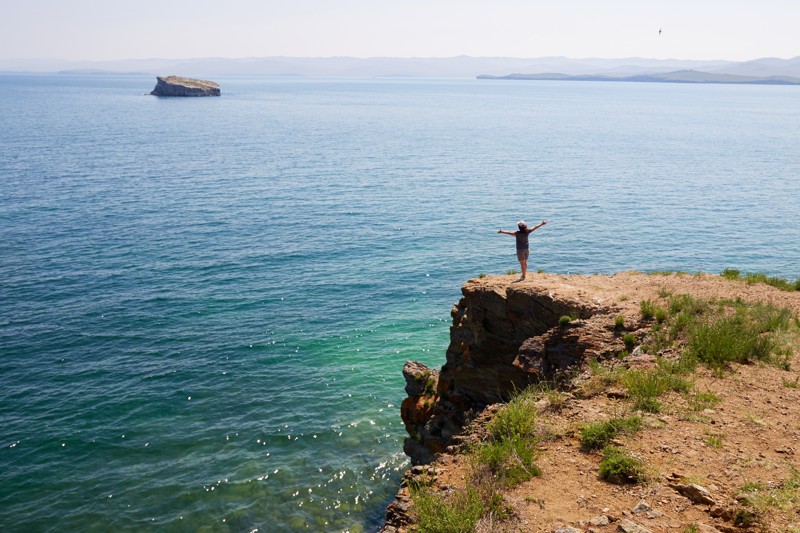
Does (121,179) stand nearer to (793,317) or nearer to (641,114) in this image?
(793,317)

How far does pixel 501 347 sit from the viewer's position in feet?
71.6

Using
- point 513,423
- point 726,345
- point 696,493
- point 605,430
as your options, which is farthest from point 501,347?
point 696,493

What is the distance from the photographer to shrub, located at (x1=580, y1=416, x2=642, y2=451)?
13117 mm

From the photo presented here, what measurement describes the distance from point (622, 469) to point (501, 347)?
1002 centimetres

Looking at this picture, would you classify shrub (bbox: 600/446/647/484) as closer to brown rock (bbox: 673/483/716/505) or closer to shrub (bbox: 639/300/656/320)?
brown rock (bbox: 673/483/716/505)

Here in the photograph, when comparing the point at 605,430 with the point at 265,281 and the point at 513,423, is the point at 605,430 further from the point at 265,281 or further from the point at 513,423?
the point at 265,281

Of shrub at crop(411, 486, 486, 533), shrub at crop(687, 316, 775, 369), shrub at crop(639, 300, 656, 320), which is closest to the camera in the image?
shrub at crop(411, 486, 486, 533)

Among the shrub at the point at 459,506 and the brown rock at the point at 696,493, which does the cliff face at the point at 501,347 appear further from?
the shrub at the point at 459,506

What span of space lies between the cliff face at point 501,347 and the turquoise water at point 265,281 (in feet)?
11.5

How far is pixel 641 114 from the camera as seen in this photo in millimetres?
173125

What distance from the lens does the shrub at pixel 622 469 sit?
11.8m

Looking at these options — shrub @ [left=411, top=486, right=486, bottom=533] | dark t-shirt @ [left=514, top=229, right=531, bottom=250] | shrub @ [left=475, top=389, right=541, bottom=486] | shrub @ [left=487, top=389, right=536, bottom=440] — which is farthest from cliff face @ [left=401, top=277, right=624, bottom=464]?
shrub @ [left=411, top=486, right=486, bottom=533]

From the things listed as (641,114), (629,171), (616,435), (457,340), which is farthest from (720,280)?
(641,114)

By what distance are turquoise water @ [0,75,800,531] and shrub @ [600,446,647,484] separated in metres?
12.1
